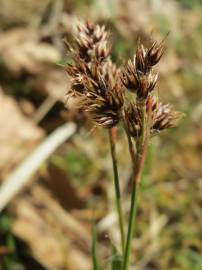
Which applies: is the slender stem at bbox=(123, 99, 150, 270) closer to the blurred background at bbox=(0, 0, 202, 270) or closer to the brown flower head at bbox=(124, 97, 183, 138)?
the brown flower head at bbox=(124, 97, 183, 138)

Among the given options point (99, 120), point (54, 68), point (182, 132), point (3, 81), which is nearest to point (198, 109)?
point (182, 132)

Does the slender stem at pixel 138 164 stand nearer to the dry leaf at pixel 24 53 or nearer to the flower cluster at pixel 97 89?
the flower cluster at pixel 97 89

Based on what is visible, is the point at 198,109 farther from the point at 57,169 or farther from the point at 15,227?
the point at 15,227

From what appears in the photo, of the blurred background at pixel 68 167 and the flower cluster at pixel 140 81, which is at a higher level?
the flower cluster at pixel 140 81

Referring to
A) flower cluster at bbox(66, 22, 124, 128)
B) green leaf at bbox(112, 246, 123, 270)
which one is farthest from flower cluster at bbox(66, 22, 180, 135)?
green leaf at bbox(112, 246, 123, 270)

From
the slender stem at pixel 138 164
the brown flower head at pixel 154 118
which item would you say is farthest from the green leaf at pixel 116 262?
the brown flower head at pixel 154 118

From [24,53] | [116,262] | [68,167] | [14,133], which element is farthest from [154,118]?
[24,53]

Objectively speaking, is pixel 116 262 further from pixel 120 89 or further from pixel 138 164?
pixel 120 89

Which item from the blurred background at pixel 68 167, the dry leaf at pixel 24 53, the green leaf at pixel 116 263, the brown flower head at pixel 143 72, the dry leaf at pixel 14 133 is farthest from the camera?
the dry leaf at pixel 24 53
